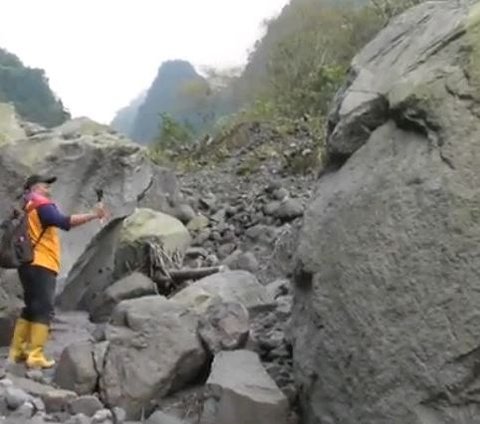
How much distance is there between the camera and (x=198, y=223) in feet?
42.9

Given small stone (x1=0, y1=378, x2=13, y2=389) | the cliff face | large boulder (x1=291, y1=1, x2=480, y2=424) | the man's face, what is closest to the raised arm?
the man's face

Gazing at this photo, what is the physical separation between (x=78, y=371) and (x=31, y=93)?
94.7ft

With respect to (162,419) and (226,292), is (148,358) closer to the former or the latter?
(162,419)

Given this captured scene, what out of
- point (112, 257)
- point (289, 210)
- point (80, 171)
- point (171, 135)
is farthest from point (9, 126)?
point (171, 135)

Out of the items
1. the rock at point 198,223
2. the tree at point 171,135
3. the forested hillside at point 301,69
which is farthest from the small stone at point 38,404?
the tree at point 171,135

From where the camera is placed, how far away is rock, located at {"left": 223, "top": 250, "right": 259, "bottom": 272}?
966cm

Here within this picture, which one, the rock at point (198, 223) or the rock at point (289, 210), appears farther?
the rock at point (198, 223)

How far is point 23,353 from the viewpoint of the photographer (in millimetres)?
7062

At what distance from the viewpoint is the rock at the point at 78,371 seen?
602 centimetres

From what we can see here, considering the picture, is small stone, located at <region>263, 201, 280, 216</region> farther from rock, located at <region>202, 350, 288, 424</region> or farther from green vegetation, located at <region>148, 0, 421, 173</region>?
rock, located at <region>202, 350, 288, 424</region>

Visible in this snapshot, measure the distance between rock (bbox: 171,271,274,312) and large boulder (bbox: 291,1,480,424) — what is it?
1.60 meters

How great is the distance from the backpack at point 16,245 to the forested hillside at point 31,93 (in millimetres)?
24320

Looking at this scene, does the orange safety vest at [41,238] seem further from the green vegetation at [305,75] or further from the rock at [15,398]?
the green vegetation at [305,75]

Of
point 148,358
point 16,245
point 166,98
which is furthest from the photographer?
point 166,98
